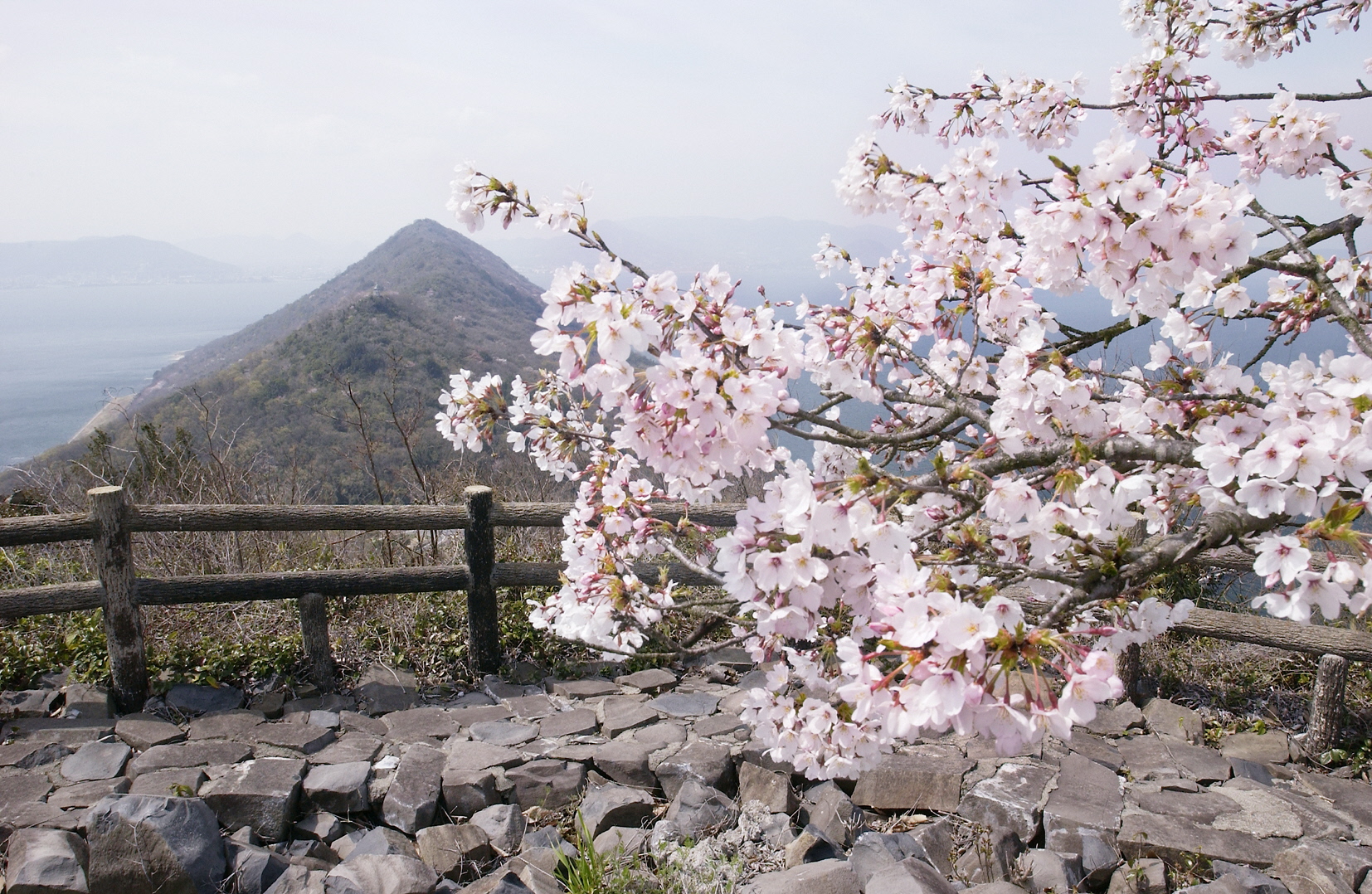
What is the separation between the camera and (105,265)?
172125 millimetres

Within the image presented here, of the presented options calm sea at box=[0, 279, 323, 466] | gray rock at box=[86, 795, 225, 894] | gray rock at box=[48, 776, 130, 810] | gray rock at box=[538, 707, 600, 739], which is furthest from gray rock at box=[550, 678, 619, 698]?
calm sea at box=[0, 279, 323, 466]

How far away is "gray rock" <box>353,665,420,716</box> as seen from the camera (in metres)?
4.04

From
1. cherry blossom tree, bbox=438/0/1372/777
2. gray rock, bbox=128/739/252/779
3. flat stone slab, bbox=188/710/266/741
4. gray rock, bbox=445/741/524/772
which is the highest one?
cherry blossom tree, bbox=438/0/1372/777

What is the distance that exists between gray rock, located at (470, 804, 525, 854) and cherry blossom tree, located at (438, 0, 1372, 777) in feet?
3.34

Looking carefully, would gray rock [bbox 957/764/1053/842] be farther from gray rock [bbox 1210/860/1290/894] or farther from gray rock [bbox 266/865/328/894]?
gray rock [bbox 266/865/328/894]

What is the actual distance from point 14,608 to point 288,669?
1292 millimetres

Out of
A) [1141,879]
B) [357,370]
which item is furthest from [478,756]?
[357,370]

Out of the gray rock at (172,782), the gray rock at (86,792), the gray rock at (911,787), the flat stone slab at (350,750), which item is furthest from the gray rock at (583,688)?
the gray rock at (86,792)

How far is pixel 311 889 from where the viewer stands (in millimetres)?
2561

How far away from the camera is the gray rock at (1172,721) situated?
358 centimetres

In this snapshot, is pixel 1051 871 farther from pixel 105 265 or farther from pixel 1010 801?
pixel 105 265

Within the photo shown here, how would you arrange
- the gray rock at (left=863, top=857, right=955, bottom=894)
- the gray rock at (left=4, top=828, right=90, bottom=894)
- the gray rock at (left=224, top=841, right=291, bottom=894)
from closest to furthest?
the gray rock at (left=863, top=857, right=955, bottom=894)
the gray rock at (left=4, top=828, right=90, bottom=894)
the gray rock at (left=224, top=841, right=291, bottom=894)

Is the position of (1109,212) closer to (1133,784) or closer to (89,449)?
(1133,784)

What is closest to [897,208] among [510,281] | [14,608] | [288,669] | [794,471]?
[794,471]
